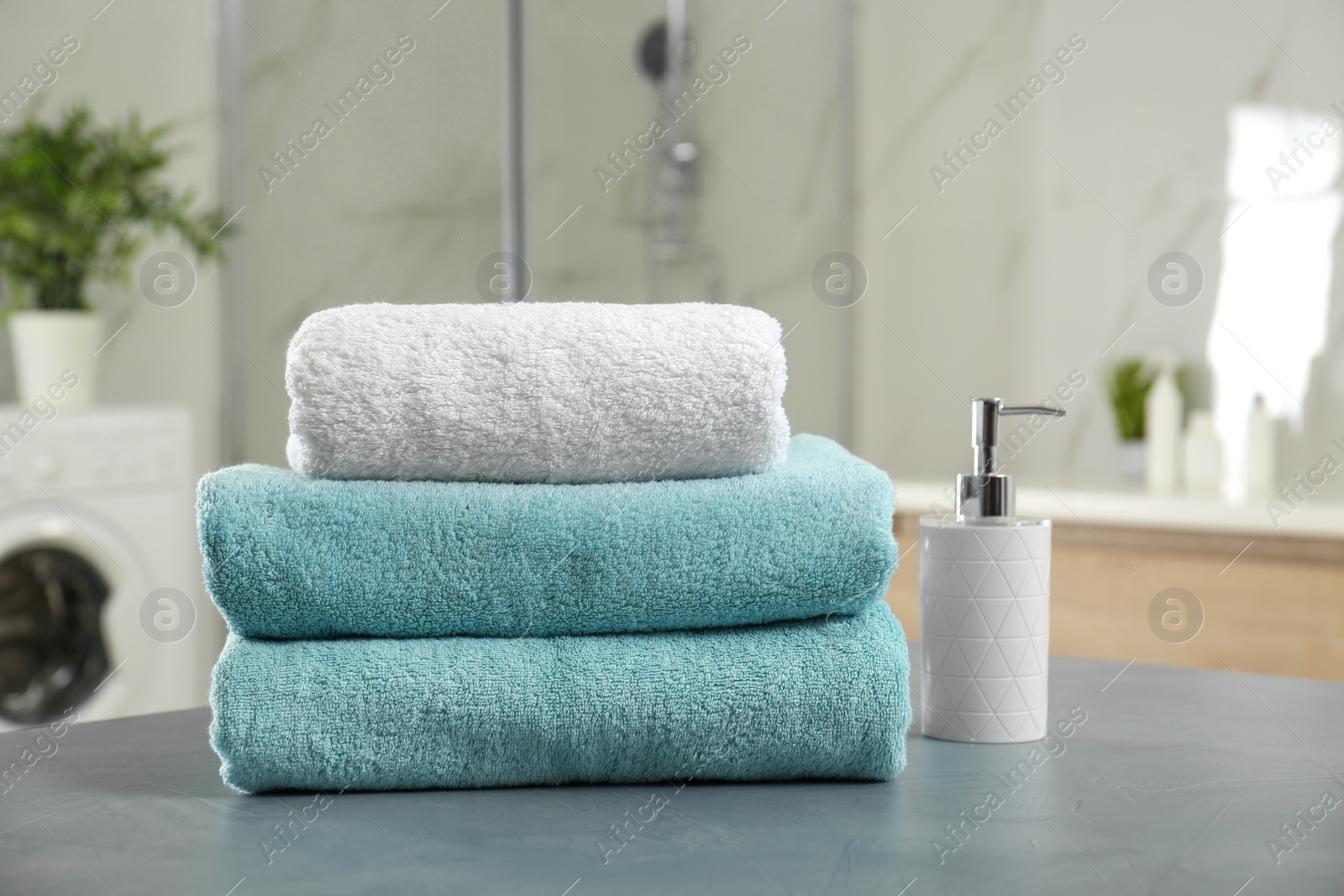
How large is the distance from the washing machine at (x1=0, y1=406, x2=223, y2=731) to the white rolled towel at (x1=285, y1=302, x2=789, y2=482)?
136 centimetres

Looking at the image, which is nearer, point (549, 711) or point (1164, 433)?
point (549, 711)

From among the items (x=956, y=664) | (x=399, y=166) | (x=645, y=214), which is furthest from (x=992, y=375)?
(x=956, y=664)

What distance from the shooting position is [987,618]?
0.59 meters

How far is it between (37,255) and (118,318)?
0.23 meters

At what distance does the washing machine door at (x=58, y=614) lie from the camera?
67.0 inches

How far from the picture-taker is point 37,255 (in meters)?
1.86

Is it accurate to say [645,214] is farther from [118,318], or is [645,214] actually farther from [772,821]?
[772,821]

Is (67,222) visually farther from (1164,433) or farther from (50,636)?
(1164,433)

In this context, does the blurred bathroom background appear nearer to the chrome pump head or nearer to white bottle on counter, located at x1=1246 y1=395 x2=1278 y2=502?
white bottle on counter, located at x1=1246 y1=395 x2=1278 y2=502

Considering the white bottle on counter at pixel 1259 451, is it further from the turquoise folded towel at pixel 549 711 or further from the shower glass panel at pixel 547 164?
the turquoise folded towel at pixel 549 711

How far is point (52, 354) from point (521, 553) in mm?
1635

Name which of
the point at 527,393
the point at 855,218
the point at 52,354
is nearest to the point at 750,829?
the point at 527,393

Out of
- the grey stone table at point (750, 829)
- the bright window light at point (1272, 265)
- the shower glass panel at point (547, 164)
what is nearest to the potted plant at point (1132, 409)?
the bright window light at point (1272, 265)

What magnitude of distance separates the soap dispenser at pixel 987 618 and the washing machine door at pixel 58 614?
1.50 meters
